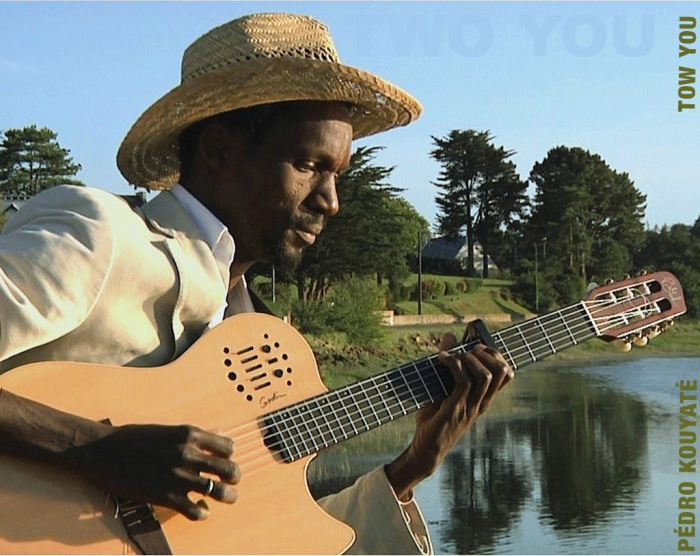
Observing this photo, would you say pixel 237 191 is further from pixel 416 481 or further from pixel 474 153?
pixel 474 153

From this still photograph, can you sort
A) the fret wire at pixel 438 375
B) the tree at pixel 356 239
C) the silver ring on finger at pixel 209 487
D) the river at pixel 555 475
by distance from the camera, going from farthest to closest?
the tree at pixel 356 239
the river at pixel 555 475
the fret wire at pixel 438 375
the silver ring on finger at pixel 209 487

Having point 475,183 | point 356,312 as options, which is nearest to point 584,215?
point 475,183

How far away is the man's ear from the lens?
1.97 m

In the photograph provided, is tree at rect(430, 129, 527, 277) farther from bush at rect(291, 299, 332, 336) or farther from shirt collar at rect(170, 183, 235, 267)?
shirt collar at rect(170, 183, 235, 267)

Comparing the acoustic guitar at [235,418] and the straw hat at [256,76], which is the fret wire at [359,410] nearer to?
the acoustic guitar at [235,418]

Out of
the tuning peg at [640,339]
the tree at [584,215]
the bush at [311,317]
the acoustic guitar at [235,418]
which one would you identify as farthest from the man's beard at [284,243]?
the tree at [584,215]

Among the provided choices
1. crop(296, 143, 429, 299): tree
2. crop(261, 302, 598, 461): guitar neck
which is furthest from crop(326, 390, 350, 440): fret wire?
crop(296, 143, 429, 299): tree

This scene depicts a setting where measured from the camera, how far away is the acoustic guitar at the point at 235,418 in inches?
65.2

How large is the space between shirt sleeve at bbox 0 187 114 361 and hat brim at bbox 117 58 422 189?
0.34m

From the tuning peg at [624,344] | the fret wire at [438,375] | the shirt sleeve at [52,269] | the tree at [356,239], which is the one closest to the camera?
the shirt sleeve at [52,269]

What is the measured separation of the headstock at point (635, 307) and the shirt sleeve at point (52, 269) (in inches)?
48.5

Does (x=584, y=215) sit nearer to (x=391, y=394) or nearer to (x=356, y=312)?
(x=356, y=312)

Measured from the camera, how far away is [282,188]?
193 centimetres

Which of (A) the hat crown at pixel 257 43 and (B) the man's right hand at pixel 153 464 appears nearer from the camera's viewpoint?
(B) the man's right hand at pixel 153 464
